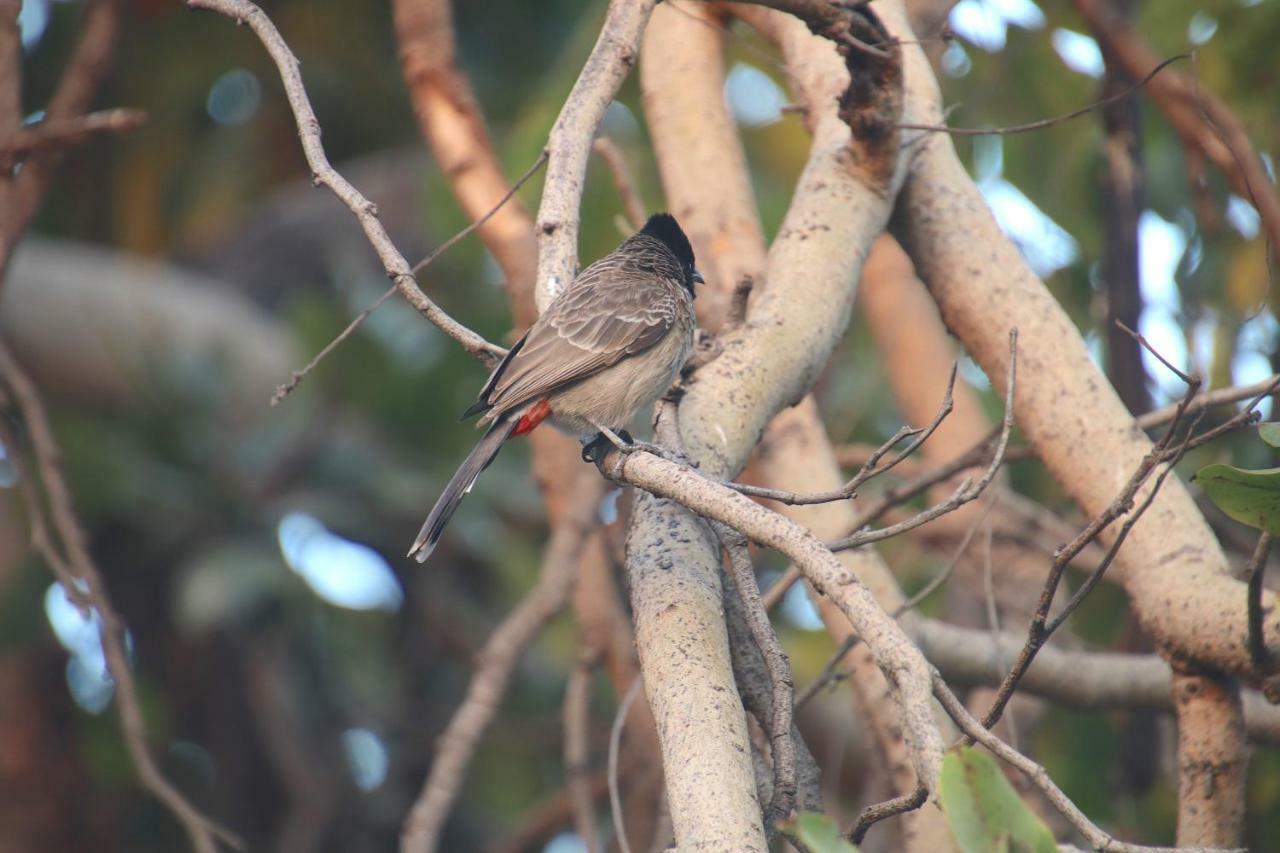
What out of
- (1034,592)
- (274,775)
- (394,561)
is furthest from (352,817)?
(1034,592)

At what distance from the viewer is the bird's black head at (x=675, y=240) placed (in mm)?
4289

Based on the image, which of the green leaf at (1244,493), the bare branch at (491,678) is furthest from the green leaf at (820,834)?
the bare branch at (491,678)

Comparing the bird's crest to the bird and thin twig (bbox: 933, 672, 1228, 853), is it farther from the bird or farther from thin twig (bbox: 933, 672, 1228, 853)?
thin twig (bbox: 933, 672, 1228, 853)

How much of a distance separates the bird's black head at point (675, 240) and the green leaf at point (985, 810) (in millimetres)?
2881

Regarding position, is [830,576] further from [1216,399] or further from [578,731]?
[578,731]

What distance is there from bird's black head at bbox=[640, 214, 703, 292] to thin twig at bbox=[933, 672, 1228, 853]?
266 cm

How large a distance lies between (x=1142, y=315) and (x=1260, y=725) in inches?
78.6

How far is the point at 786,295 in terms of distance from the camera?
127 inches

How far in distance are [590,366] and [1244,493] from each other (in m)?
1.86

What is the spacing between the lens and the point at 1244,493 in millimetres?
2254

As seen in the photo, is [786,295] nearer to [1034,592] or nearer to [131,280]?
[1034,592]

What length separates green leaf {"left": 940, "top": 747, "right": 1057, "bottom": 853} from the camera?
4.96ft

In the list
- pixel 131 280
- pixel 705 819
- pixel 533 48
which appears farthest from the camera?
pixel 533 48

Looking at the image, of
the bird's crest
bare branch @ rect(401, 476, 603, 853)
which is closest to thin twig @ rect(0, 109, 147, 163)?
the bird's crest
